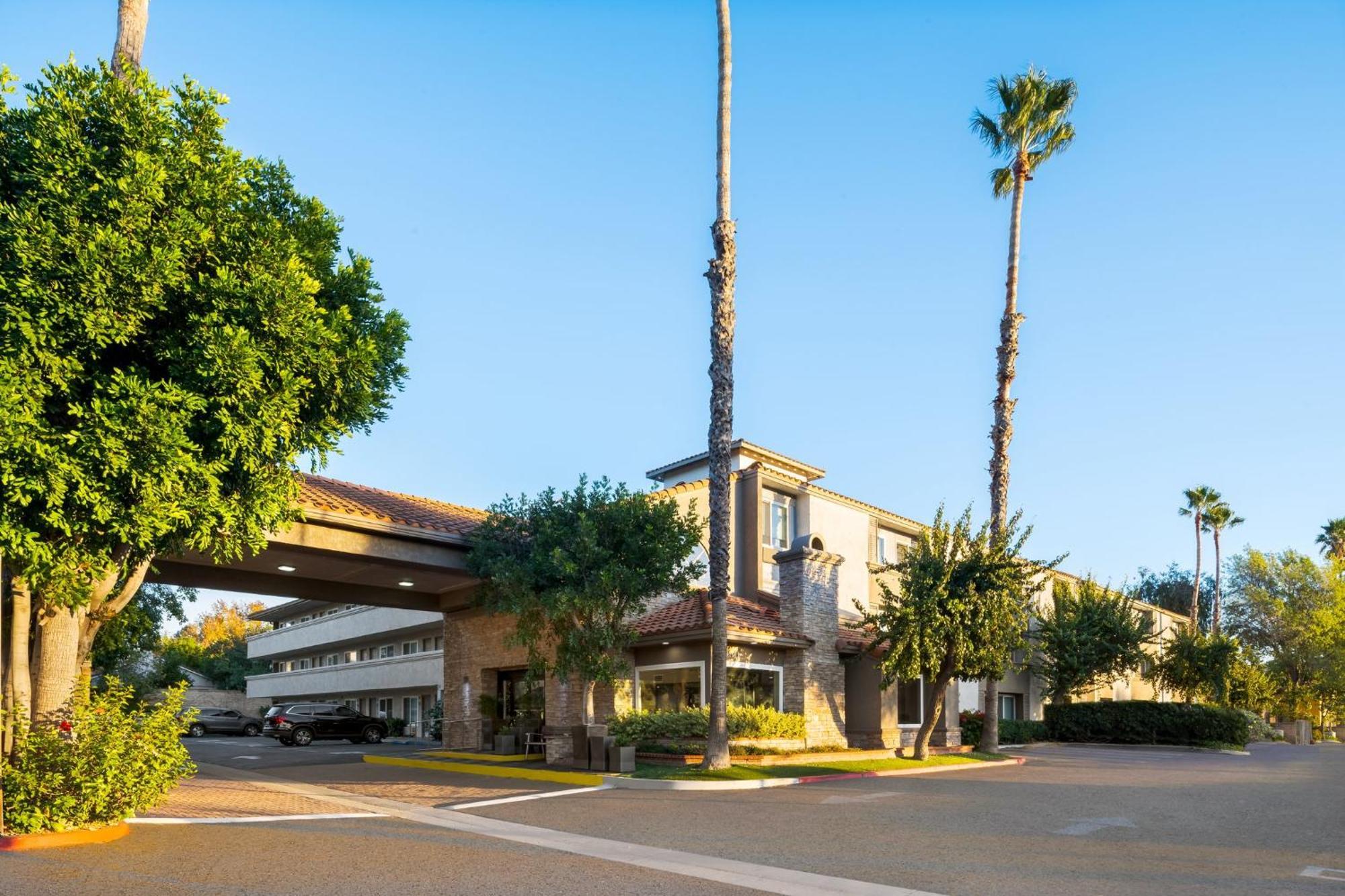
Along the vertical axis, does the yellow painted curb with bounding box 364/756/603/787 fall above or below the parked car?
above

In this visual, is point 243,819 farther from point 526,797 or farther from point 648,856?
point 648,856

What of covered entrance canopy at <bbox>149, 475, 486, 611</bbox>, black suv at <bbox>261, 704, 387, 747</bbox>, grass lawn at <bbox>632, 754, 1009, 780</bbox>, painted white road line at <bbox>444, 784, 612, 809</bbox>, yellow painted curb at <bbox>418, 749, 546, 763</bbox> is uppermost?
covered entrance canopy at <bbox>149, 475, 486, 611</bbox>

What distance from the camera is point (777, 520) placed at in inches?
1406

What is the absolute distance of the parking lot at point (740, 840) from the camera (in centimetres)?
967

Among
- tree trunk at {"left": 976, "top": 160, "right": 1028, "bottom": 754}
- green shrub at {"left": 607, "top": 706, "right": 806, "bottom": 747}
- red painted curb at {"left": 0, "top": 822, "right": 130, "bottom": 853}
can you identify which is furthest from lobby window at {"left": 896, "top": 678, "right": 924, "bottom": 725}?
red painted curb at {"left": 0, "top": 822, "right": 130, "bottom": 853}

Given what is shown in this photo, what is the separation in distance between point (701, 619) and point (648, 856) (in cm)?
1340

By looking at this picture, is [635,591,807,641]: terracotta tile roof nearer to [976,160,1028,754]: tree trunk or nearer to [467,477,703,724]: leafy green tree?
[467,477,703,724]: leafy green tree

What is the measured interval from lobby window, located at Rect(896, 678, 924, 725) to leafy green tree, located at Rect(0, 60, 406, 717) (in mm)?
21161

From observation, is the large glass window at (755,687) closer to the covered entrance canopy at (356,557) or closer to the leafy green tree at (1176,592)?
the covered entrance canopy at (356,557)

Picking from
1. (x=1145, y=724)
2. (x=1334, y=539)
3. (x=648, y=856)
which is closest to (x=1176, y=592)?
(x=1334, y=539)

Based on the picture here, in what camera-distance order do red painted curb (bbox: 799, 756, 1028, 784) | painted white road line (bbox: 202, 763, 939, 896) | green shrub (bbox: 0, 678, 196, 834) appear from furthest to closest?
red painted curb (bbox: 799, 756, 1028, 784)
green shrub (bbox: 0, 678, 196, 834)
painted white road line (bbox: 202, 763, 939, 896)

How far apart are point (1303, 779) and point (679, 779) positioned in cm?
1461

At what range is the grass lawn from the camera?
2009 centimetres

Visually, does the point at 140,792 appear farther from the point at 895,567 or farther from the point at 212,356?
the point at 895,567
